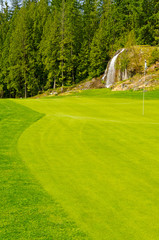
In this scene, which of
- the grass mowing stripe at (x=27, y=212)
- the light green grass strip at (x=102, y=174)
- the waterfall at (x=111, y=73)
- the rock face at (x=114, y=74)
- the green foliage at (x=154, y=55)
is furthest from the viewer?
the waterfall at (x=111, y=73)

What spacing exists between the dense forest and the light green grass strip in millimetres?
39959

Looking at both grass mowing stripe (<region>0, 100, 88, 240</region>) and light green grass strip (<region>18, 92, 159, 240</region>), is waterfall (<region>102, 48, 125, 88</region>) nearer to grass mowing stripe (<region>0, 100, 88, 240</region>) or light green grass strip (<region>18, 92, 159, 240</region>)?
light green grass strip (<region>18, 92, 159, 240</region>)

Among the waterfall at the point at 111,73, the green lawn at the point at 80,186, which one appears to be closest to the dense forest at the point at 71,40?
the waterfall at the point at 111,73

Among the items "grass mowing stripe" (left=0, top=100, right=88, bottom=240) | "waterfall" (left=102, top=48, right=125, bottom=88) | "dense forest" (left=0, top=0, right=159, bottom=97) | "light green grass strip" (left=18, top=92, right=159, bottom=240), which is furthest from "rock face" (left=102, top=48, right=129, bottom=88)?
"grass mowing stripe" (left=0, top=100, right=88, bottom=240)

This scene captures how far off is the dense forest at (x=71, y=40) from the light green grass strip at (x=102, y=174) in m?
40.0

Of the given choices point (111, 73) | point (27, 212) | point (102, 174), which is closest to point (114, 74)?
point (111, 73)

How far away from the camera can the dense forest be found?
58.5 meters

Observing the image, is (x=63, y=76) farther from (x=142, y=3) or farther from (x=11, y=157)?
(x=11, y=157)

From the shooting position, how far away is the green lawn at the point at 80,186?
3834mm

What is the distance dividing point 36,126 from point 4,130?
1.56 meters

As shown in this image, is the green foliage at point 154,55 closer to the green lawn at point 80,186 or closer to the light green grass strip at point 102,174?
the light green grass strip at point 102,174

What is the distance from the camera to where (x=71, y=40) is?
5872cm

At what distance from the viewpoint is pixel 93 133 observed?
409 inches

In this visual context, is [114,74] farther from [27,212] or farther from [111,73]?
[27,212]
